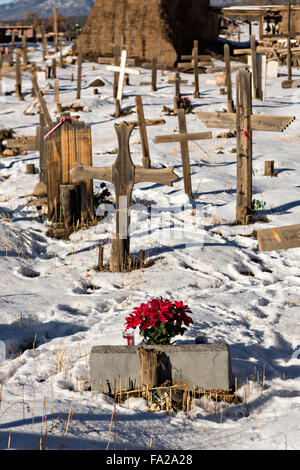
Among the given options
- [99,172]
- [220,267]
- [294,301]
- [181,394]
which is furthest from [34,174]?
[181,394]

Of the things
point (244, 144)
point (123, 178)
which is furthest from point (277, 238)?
point (244, 144)

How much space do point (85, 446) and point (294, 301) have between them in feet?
12.9

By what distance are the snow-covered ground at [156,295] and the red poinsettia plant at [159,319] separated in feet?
2.05

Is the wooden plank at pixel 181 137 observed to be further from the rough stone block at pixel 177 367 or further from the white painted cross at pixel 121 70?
the white painted cross at pixel 121 70

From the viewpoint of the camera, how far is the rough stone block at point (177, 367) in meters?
5.21

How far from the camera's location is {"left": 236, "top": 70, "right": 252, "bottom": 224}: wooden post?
9.98m

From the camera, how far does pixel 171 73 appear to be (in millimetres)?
30562

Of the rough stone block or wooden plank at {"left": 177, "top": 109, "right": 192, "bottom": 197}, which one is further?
wooden plank at {"left": 177, "top": 109, "right": 192, "bottom": 197}

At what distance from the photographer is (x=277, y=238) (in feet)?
15.1

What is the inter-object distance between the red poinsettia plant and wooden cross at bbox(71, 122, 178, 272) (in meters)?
3.00

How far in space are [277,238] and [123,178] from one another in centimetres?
396

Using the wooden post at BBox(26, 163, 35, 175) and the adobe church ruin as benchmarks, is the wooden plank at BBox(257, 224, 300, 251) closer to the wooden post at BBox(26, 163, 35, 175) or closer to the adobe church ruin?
the wooden post at BBox(26, 163, 35, 175)

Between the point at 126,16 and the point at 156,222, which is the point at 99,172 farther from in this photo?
the point at 126,16

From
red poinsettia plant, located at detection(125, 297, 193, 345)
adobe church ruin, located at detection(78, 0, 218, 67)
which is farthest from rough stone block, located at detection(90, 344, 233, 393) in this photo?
adobe church ruin, located at detection(78, 0, 218, 67)
